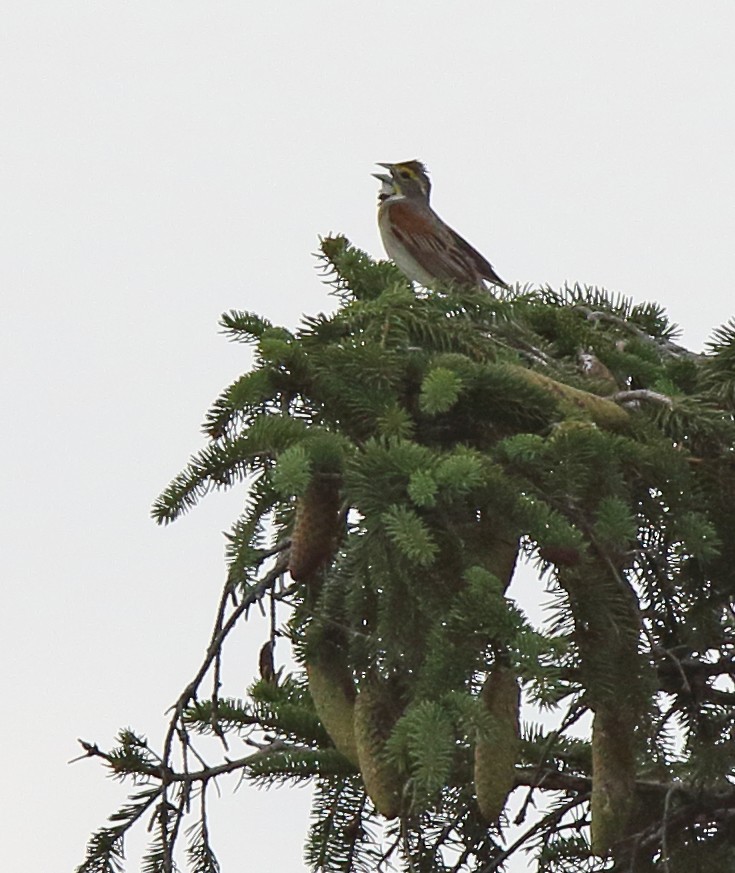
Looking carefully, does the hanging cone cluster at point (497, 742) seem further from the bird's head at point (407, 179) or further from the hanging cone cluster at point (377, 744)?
the bird's head at point (407, 179)

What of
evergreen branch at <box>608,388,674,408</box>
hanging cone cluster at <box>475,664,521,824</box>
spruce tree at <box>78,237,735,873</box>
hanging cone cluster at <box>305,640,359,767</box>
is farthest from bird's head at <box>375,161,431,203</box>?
hanging cone cluster at <box>475,664,521,824</box>

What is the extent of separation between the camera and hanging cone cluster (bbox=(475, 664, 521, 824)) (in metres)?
2.80

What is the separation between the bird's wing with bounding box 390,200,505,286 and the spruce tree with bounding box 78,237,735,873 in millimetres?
4294

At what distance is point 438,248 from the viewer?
29.5 ft

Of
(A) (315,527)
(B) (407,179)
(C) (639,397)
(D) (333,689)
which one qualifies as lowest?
(D) (333,689)

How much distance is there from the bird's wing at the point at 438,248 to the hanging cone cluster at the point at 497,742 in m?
5.89

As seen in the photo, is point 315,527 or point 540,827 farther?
point 540,827

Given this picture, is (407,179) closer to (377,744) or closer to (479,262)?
(479,262)

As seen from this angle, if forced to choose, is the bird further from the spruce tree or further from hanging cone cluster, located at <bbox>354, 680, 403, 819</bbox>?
hanging cone cluster, located at <bbox>354, 680, 403, 819</bbox>

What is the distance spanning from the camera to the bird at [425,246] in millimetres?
8875

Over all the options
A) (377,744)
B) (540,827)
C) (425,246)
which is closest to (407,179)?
(425,246)

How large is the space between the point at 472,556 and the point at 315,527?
32 centimetres

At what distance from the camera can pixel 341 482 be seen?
317 centimetres

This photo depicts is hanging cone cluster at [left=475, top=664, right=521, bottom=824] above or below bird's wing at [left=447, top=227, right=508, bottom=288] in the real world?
below
